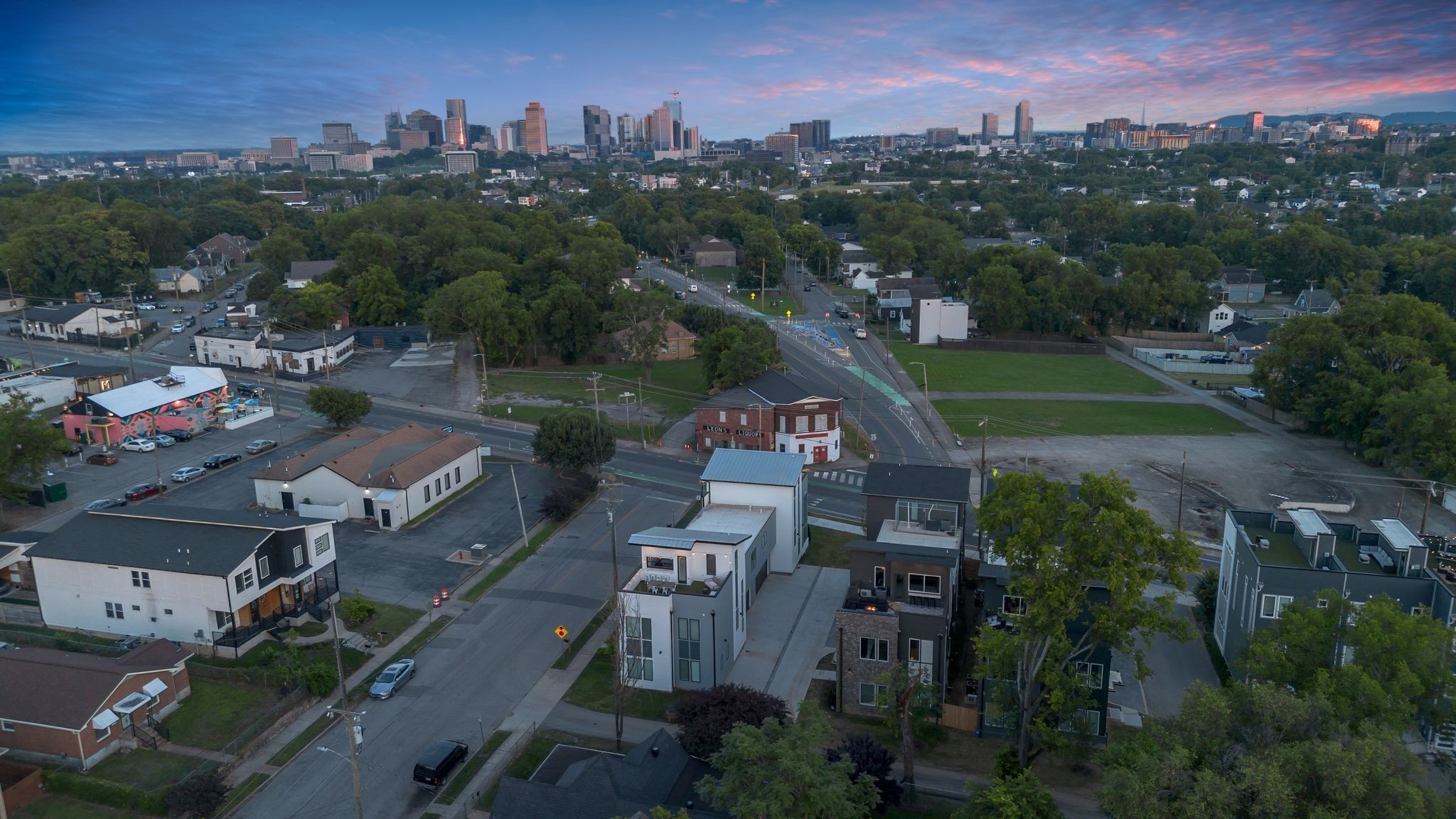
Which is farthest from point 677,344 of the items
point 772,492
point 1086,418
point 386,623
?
point 386,623

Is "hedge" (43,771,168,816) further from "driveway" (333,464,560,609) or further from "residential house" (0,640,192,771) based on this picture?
"driveway" (333,464,560,609)

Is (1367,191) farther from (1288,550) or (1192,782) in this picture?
(1192,782)

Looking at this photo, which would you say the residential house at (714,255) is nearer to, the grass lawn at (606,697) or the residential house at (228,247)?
the residential house at (228,247)

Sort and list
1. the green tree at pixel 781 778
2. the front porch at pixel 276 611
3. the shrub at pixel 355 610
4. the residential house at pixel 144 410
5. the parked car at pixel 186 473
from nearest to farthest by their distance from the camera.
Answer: the green tree at pixel 781 778, the front porch at pixel 276 611, the shrub at pixel 355 610, the parked car at pixel 186 473, the residential house at pixel 144 410

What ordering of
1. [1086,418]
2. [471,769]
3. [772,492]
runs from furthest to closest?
[1086,418] < [772,492] < [471,769]

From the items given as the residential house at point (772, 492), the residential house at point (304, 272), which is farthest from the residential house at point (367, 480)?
the residential house at point (304, 272)

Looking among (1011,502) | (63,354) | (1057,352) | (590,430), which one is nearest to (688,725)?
(1011,502)

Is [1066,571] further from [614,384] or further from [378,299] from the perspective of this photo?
[378,299]
